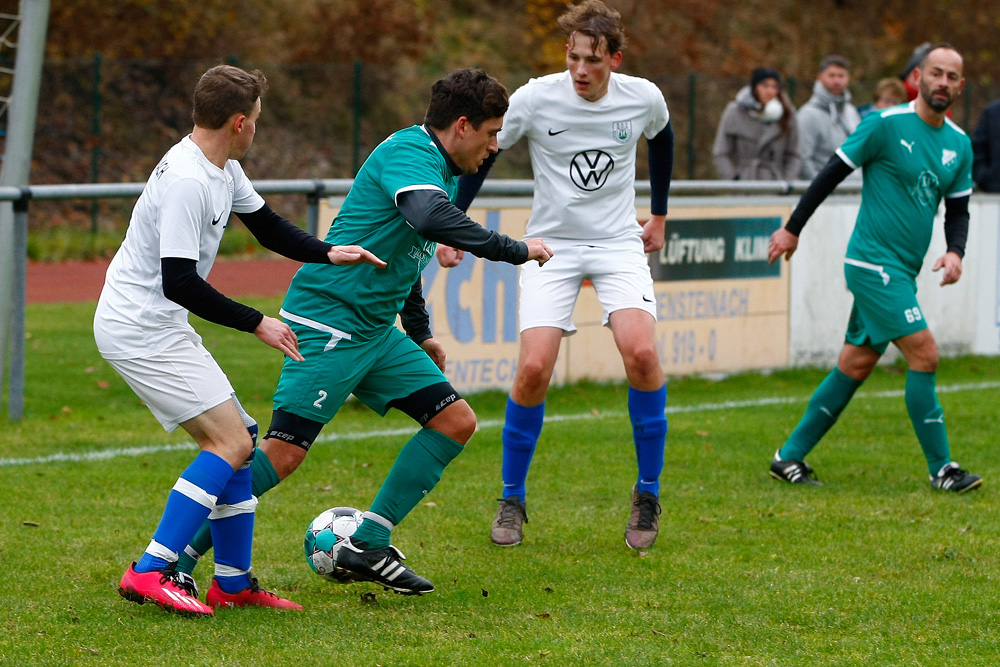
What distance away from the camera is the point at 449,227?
14.8ft

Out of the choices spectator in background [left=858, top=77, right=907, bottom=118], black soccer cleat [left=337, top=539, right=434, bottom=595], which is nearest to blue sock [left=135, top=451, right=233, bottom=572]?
black soccer cleat [left=337, top=539, right=434, bottom=595]

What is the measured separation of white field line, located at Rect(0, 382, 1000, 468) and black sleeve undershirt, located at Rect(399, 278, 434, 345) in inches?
110

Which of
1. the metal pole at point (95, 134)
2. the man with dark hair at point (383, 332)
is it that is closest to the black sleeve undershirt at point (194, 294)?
the man with dark hair at point (383, 332)

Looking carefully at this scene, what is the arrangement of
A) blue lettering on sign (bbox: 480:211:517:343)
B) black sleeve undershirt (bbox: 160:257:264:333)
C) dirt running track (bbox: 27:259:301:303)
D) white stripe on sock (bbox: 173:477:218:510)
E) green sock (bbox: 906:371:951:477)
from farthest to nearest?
dirt running track (bbox: 27:259:301:303)
blue lettering on sign (bbox: 480:211:517:343)
green sock (bbox: 906:371:951:477)
white stripe on sock (bbox: 173:477:218:510)
black sleeve undershirt (bbox: 160:257:264:333)

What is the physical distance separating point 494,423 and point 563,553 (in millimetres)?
3206

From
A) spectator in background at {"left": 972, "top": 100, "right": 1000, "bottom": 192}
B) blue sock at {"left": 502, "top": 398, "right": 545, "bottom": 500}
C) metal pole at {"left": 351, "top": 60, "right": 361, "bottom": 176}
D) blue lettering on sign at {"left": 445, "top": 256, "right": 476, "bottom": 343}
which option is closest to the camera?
blue sock at {"left": 502, "top": 398, "right": 545, "bottom": 500}

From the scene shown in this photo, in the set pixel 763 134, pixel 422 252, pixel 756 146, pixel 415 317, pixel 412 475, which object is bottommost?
pixel 412 475

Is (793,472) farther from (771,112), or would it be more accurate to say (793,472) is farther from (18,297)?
(771,112)

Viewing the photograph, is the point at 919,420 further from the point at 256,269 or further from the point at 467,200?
the point at 256,269

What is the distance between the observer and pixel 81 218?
18312mm

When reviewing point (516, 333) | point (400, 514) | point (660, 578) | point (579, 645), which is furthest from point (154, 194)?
point (516, 333)

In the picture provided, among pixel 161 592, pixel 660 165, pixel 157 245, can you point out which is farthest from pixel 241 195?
pixel 660 165

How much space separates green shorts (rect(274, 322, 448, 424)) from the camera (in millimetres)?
4832

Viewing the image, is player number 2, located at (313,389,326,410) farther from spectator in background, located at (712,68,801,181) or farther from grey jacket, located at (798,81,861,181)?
grey jacket, located at (798,81,861,181)
